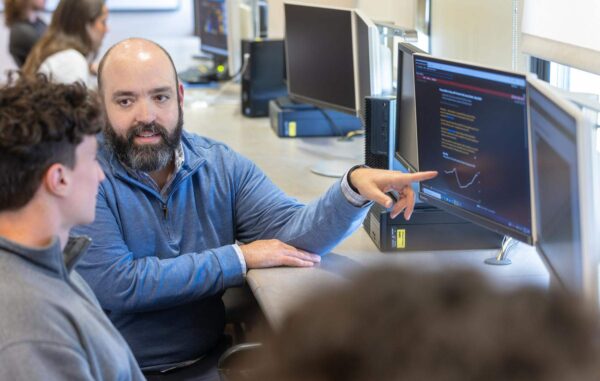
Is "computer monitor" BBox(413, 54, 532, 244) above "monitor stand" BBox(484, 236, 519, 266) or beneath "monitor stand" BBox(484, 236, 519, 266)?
above

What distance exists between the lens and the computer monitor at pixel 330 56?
2.91 m

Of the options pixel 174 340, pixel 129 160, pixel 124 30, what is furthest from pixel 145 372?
pixel 124 30

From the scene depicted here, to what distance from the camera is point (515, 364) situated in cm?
43

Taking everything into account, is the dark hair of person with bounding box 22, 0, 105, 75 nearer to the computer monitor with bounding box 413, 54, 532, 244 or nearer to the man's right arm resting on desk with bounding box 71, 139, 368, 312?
the man's right arm resting on desk with bounding box 71, 139, 368, 312

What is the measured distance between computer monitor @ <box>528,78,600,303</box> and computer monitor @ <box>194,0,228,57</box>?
3.74 m

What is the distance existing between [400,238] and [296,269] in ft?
0.94

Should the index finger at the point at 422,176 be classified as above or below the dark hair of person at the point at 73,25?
below

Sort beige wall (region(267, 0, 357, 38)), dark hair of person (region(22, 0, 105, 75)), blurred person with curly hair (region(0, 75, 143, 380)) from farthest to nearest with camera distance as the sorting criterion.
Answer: beige wall (region(267, 0, 357, 38)), dark hair of person (region(22, 0, 105, 75)), blurred person with curly hair (region(0, 75, 143, 380))

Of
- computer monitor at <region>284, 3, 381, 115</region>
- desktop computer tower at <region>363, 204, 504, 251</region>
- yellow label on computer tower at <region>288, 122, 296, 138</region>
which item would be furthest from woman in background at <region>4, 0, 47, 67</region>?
desktop computer tower at <region>363, 204, 504, 251</region>

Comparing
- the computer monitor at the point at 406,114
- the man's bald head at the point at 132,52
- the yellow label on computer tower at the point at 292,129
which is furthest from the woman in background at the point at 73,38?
the computer monitor at the point at 406,114

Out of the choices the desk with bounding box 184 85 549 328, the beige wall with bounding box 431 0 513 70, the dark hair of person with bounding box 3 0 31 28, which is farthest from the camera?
the dark hair of person with bounding box 3 0 31 28

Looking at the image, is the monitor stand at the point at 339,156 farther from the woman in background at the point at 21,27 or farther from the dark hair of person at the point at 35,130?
the woman in background at the point at 21,27

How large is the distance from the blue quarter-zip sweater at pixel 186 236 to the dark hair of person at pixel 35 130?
0.65 metres

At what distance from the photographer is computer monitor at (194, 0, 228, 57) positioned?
17.1 feet
